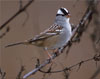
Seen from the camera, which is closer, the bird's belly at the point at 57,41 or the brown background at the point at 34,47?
the bird's belly at the point at 57,41

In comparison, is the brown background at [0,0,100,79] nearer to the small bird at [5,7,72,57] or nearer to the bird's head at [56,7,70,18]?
the bird's head at [56,7,70,18]

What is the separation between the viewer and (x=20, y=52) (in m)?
Answer: 4.39

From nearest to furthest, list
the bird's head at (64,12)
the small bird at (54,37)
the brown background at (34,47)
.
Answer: the small bird at (54,37) < the bird's head at (64,12) < the brown background at (34,47)

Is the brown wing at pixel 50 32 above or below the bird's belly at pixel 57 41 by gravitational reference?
above

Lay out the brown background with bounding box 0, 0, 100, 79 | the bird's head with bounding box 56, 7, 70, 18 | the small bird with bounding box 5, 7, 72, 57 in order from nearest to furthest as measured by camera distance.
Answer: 1. the small bird with bounding box 5, 7, 72, 57
2. the bird's head with bounding box 56, 7, 70, 18
3. the brown background with bounding box 0, 0, 100, 79

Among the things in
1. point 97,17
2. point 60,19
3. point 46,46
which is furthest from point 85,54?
point 97,17

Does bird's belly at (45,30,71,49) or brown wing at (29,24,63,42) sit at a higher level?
brown wing at (29,24,63,42)

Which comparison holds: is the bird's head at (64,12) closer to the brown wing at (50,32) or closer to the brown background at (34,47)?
the brown wing at (50,32)

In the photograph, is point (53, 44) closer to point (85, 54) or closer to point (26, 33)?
point (85, 54)

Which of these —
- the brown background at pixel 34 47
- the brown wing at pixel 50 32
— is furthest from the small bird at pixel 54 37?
the brown background at pixel 34 47

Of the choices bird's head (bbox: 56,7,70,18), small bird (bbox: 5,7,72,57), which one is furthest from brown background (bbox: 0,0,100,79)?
small bird (bbox: 5,7,72,57)

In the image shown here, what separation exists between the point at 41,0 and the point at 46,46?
2.13m

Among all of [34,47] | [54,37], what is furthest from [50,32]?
[34,47]

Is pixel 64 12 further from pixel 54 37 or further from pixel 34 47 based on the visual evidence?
pixel 34 47
